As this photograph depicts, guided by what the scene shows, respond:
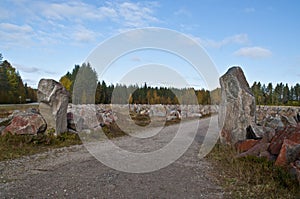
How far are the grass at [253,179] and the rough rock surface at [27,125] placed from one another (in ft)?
22.6

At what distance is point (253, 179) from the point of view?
540 cm

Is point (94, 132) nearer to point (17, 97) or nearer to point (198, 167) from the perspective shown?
point (198, 167)

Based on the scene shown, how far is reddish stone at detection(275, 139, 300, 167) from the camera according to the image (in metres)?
5.80

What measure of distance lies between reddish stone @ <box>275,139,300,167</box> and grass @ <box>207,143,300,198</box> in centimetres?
23

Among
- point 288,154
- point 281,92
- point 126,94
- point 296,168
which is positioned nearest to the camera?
point 296,168

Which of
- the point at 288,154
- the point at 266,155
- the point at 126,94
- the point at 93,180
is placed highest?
the point at 126,94

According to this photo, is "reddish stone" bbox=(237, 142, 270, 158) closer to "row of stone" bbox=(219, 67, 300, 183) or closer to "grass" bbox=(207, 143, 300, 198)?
"row of stone" bbox=(219, 67, 300, 183)

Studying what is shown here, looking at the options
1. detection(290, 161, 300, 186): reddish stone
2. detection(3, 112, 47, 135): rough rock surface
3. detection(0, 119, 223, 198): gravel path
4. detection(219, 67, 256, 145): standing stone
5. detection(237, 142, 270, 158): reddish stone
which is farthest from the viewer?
detection(3, 112, 47, 135): rough rock surface

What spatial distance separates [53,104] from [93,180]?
6.07 m

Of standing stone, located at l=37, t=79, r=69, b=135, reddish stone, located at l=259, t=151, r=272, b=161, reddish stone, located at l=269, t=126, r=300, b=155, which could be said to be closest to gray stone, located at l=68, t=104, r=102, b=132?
standing stone, located at l=37, t=79, r=69, b=135

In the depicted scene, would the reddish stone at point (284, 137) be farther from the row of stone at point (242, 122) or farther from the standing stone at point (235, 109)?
the standing stone at point (235, 109)

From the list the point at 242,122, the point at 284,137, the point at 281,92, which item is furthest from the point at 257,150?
the point at 281,92

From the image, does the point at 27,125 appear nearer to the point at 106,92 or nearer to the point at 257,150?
the point at 257,150

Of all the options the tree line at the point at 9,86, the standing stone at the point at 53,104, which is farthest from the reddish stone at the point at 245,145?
the tree line at the point at 9,86
